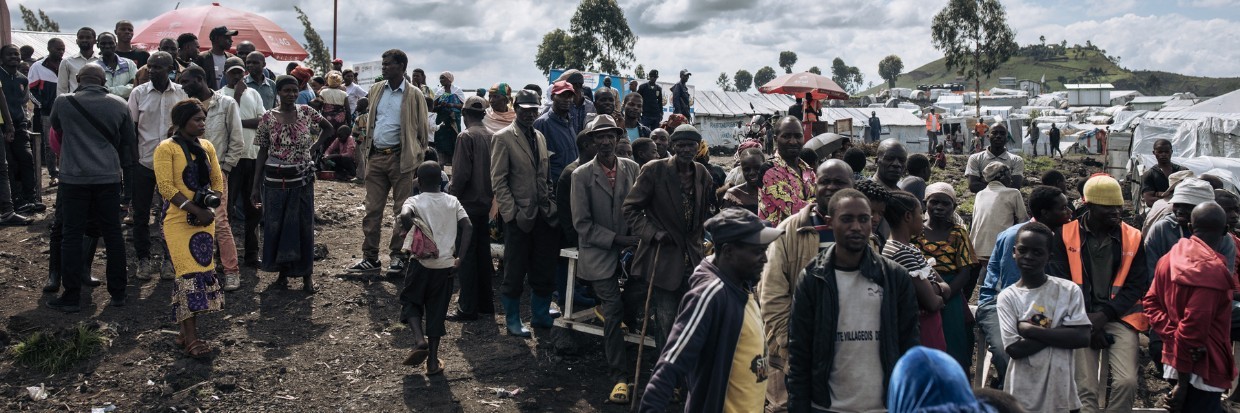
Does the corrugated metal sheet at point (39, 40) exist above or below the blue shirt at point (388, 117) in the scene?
above

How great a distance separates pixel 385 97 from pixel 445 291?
107 inches

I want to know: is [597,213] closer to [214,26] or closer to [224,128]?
[224,128]

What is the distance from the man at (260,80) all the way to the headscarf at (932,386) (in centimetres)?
910

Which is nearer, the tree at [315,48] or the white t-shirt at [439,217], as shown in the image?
the white t-shirt at [439,217]

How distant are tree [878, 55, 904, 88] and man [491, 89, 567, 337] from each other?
581ft

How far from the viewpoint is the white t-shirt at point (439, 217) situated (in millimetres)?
6438

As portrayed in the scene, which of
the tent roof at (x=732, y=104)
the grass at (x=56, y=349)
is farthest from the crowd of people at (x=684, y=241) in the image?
the tent roof at (x=732, y=104)

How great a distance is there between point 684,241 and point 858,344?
2.22 m

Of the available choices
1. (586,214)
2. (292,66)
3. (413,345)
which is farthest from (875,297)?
(292,66)

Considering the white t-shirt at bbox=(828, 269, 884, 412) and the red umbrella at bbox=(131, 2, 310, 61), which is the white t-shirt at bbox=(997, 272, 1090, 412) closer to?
the white t-shirt at bbox=(828, 269, 884, 412)

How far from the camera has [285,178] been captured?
7.93 meters

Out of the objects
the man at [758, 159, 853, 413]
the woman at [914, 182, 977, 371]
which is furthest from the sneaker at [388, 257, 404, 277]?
the woman at [914, 182, 977, 371]

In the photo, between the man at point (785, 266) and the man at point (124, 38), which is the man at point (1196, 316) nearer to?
the man at point (785, 266)

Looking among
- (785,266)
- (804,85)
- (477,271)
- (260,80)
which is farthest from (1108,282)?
(804,85)
